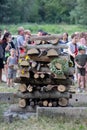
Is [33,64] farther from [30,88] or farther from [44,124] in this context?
[44,124]

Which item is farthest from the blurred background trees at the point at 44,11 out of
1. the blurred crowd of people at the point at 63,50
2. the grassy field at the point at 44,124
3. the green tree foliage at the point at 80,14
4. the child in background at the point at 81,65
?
the grassy field at the point at 44,124

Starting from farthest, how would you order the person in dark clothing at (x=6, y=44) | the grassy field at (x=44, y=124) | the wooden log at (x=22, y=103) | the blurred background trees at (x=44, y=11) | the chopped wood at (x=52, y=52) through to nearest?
1. the blurred background trees at (x=44, y=11)
2. the person in dark clothing at (x=6, y=44)
3. the wooden log at (x=22, y=103)
4. the chopped wood at (x=52, y=52)
5. the grassy field at (x=44, y=124)

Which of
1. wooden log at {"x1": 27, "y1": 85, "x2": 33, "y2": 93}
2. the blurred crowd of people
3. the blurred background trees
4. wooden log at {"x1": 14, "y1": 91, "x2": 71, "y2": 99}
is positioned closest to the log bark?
wooden log at {"x1": 27, "y1": 85, "x2": 33, "y2": 93}

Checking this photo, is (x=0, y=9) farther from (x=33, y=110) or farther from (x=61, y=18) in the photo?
(x=33, y=110)

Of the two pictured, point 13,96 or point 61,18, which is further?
point 61,18

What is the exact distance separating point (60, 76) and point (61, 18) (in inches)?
2920

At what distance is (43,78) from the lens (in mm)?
10625

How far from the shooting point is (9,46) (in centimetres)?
1538

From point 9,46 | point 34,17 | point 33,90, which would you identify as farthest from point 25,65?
point 34,17

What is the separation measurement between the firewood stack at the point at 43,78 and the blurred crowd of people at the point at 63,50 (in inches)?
85.1

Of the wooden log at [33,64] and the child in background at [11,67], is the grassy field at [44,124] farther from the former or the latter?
the child in background at [11,67]

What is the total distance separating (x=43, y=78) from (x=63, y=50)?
244 centimetres

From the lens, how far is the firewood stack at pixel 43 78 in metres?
10.6

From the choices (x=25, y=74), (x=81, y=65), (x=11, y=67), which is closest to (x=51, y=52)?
(x=25, y=74)
